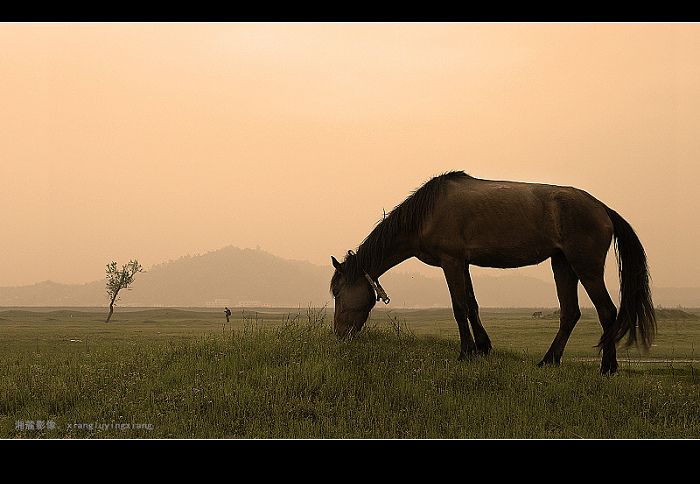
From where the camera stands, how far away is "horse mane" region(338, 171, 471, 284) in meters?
9.41

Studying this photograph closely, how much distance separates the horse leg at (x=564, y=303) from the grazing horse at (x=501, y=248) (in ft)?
0.06

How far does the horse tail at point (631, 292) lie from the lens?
925 cm

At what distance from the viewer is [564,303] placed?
32.0ft

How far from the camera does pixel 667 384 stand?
8383 mm

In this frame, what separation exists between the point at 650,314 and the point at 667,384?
4.96 ft

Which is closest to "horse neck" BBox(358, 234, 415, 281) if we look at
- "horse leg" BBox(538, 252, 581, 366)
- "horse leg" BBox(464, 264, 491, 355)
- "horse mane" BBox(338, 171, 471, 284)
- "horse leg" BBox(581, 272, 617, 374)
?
"horse mane" BBox(338, 171, 471, 284)

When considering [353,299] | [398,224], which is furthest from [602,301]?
[353,299]

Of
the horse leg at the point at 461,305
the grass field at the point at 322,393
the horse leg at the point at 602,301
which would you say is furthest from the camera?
the horse leg at the point at 602,301

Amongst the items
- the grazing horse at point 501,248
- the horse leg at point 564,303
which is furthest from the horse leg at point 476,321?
the horse leg at point 564,303

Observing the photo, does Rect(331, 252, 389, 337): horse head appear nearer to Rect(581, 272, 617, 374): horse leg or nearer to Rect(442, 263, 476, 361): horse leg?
Rect(442, 263, 476, 361): horse leg

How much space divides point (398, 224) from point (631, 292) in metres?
4.76

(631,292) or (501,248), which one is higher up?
(501,248)

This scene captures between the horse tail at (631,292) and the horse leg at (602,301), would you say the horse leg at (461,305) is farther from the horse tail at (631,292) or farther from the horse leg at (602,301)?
the horse tail at (631,292)

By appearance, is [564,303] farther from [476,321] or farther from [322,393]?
[322,393]
